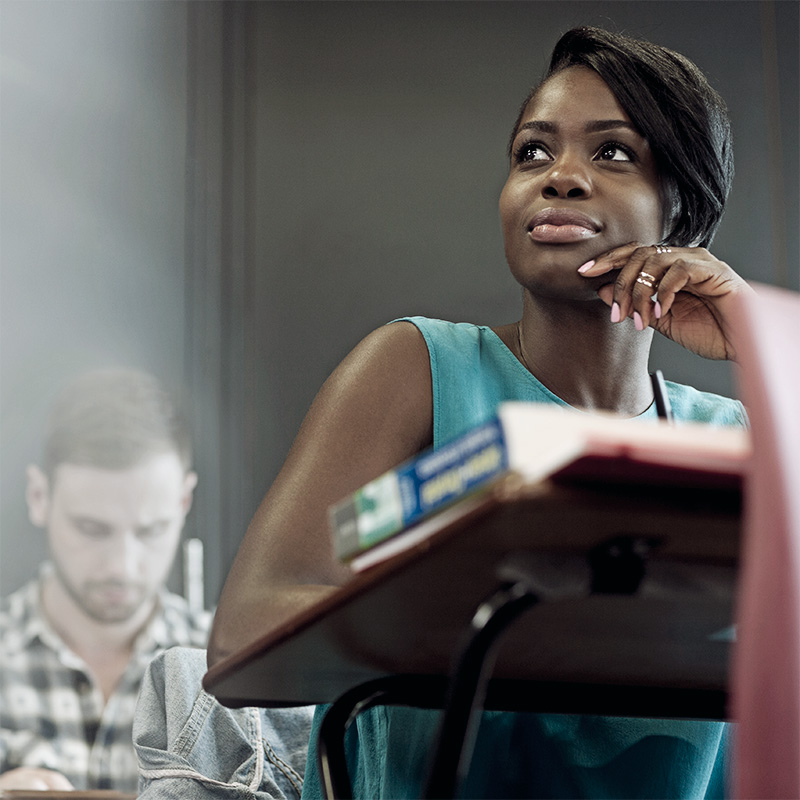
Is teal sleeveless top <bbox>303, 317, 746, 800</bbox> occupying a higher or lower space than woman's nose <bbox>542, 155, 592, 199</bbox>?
lower

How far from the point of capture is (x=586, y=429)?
43 centimetres

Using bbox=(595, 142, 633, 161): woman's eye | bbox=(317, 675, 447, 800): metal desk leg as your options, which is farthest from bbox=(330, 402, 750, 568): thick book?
bbox=(595, 142, 633, 161): woman's eye

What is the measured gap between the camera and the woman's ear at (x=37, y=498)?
2955 mm

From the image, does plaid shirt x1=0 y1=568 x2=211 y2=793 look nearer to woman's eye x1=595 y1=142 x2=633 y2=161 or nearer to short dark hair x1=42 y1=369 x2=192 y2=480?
short dark hair x1=42 y1=369 x2=192 y2=480

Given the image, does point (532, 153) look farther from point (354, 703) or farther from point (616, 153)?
point (354, 703)

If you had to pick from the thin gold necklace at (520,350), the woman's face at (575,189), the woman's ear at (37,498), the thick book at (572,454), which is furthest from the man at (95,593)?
the thick book at (572,454)

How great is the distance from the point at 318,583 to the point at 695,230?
791mm

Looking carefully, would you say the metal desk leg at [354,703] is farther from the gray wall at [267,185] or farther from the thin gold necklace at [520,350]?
the gray wall at [267,185]

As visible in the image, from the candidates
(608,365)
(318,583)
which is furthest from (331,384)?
(608,365)

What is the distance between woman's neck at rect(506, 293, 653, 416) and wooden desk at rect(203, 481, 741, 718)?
547mm

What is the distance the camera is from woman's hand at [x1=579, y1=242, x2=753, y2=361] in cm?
114

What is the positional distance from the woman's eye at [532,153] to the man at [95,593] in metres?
2.00

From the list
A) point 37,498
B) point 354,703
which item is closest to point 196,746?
point 354,703

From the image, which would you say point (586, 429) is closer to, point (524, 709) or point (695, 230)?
point (524, 709)
